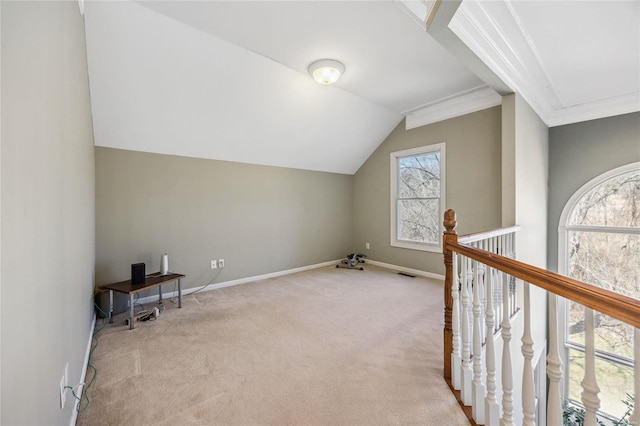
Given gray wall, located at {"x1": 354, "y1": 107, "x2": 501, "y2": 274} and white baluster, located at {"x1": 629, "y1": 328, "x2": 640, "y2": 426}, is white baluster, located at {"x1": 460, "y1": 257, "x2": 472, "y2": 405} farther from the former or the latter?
gray wall, located at {"x1": 354, "y1": 107, "x2": 501, "y2": 274}

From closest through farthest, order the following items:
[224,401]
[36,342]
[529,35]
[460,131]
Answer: [36,342]
[224,401]
[529,35]
[460,131]

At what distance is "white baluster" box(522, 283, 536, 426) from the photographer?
1073mm

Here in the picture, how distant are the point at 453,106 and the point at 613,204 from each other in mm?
2422

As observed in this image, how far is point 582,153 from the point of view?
363 cm

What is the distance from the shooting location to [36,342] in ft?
3.17

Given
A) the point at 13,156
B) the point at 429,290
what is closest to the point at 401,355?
the point at 429,290

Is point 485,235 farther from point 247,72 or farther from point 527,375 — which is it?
point 247,72

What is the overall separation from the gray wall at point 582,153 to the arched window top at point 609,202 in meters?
0.08

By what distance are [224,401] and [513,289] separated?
2891 millimetres

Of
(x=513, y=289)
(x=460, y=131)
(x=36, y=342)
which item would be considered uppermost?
(x=460, y=131)

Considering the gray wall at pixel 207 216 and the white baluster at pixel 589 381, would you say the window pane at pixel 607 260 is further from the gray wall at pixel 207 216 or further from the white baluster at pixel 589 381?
the white baluster at pixel 589 381

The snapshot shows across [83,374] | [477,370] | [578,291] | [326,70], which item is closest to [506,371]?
[477,370]

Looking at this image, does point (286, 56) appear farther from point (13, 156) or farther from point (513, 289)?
point (513, 289)

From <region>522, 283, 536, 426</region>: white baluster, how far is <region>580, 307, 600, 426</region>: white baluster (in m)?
0.24
